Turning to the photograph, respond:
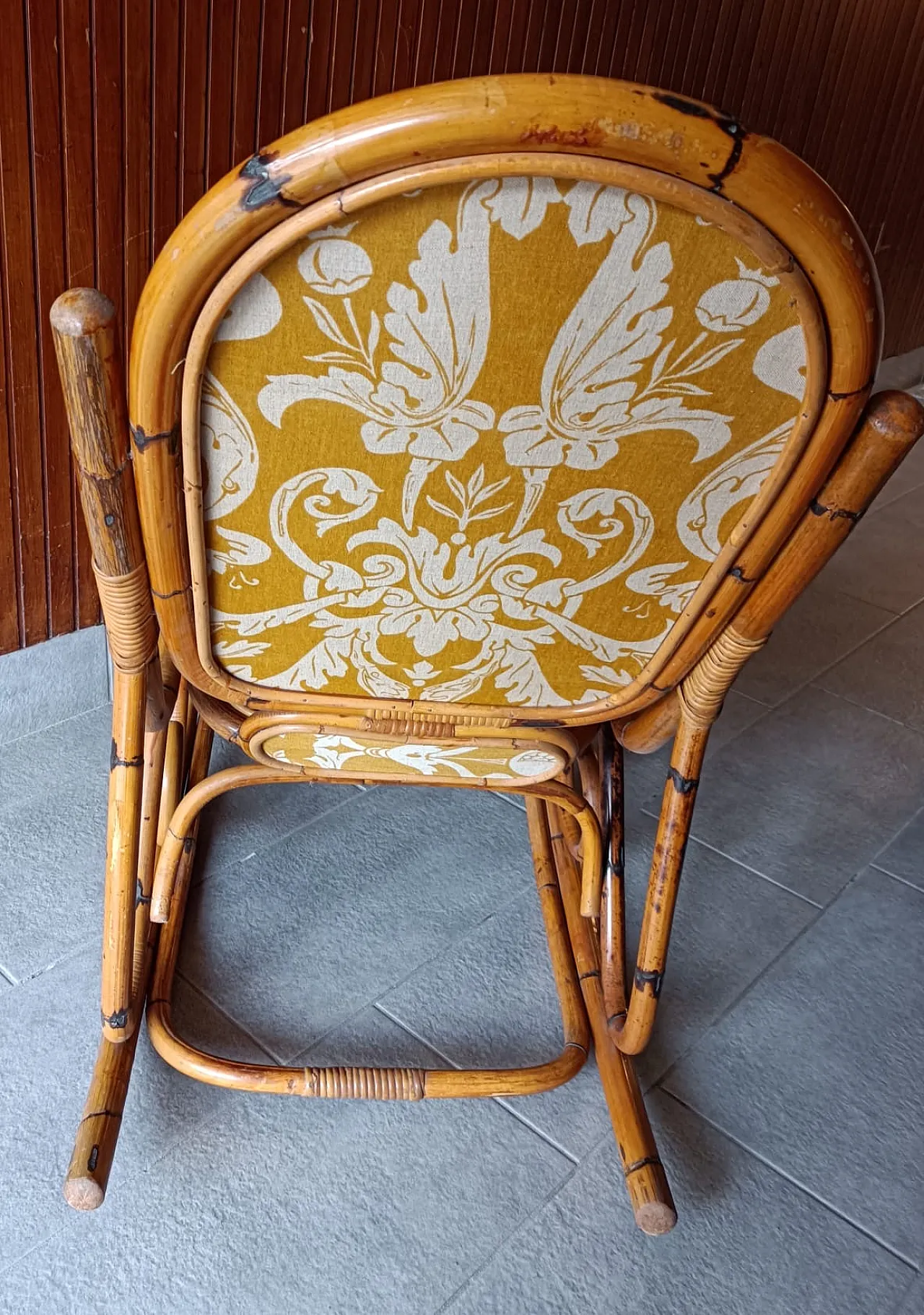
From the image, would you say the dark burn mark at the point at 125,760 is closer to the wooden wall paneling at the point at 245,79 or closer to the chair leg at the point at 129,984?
the chair leg at the point at 129,984

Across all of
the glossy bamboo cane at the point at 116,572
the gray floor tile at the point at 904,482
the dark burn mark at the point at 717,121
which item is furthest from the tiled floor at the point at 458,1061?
the gray floor tile at the point at 904,482

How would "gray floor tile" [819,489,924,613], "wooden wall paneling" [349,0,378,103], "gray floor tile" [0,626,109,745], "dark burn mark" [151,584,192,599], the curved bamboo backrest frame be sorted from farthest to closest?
"gray floor tile" [819,489,924,613], "gray floor tile" [0,626,109,745], "wooden wall paneling" [349,0,378,103], "dark burn mark" [151,584,192,599], the curved bamboo backrest frame

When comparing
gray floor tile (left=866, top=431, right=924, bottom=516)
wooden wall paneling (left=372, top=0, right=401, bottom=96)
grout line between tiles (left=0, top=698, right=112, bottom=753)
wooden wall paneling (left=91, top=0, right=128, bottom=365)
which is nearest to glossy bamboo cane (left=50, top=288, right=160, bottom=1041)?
wooden wall paneling (left=91, top=0, right=128, bottom=365)

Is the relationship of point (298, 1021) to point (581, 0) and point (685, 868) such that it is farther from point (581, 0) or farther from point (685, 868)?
point (581, 0)

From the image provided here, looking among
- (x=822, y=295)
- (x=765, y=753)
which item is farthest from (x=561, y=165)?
(x=765, y=753)

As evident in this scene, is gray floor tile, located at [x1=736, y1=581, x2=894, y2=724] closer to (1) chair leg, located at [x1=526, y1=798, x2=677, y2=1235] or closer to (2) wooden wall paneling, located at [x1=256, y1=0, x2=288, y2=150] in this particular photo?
(1) chair leg, located at [x1=526, y1=798, x2=677, y2=1235]

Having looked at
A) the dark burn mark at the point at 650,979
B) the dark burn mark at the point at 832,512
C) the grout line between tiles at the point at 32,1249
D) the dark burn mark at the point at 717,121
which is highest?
the dark burn mark at the point at 717,121

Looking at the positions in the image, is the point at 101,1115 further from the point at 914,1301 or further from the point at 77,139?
the point at 77,139

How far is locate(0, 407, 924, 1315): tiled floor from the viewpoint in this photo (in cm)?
101

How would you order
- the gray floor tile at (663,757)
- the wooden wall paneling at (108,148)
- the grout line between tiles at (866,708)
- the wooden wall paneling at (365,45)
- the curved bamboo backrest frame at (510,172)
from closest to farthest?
the curved bamboo backrest frame at (510,172) < the wooden wall paneling at (108,148) < the wooden wall paneling at (365,45) < the gray floor tile at (663,757) < the grout line between tiles at (866,708)

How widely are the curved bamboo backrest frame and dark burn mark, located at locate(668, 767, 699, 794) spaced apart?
1.08 ft

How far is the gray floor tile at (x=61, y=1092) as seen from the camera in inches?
40.3

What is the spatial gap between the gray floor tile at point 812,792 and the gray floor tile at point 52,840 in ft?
2.57

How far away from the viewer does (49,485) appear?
4.66ft
